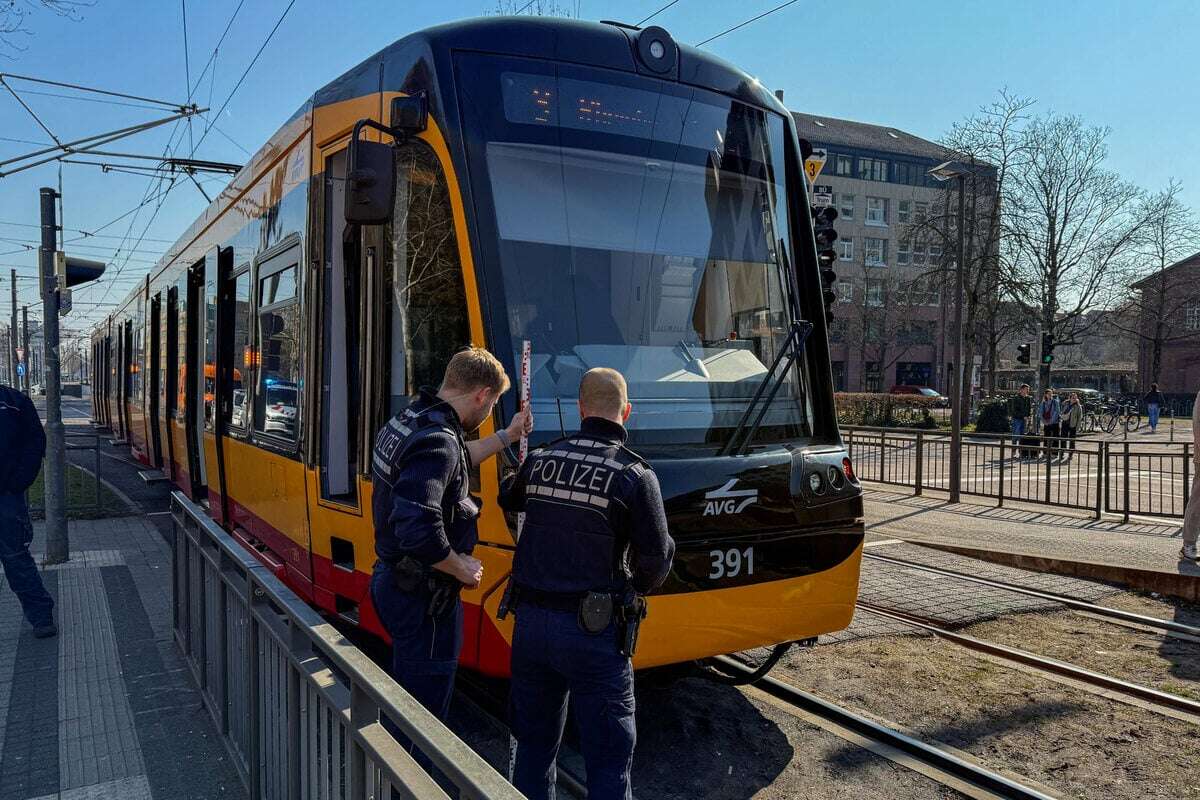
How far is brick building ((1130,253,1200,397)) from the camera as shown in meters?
47.5

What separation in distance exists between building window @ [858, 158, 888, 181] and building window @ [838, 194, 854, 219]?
1.92 meters

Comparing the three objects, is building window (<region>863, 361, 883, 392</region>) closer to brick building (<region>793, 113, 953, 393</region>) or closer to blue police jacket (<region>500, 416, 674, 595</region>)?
brick building (<region>793, 113, 953, 393</region>)

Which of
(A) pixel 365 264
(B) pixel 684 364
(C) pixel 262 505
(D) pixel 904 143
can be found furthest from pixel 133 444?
(D) pixel 904 143

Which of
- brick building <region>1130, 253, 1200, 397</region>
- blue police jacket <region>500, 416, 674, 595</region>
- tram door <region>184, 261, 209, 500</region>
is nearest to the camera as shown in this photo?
blue police jacket <region>500, 416, 674, 595</region>

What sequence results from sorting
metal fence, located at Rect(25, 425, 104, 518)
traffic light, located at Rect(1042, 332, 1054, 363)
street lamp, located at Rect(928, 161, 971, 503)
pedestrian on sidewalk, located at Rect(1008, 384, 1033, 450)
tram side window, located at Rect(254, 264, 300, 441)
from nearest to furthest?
tram side window, located at Rect(254, 264, 300, 441)
metal fence, located at Rect(25, 425, 104, 518)
street lamp, located at Rect(928, 161, 971, 503)
traffic light, located at Rect(1042, 332, 1054, 363)
pedestrian on sidewalk, located at Rect(1008, 384, 1033, 450)

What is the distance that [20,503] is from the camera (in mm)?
5980

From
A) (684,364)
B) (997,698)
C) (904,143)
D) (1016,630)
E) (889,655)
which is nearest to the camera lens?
(684,364)

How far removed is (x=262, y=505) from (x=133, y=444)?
1090 centimetres

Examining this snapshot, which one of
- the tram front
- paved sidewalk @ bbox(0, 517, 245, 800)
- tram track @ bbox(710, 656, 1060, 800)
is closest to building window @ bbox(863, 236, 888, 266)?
tram track @ bbox(710, 656, 1060, 800)

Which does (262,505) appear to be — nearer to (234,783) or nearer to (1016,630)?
(234,783)

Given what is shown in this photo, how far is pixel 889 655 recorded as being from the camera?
5.81 meters

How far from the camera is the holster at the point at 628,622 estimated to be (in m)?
3.09

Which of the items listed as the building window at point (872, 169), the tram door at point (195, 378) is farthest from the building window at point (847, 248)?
the tram door at point (195, 378)

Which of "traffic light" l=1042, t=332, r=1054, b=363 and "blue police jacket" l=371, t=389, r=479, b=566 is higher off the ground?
"traffic light" l=1042, t=332, r=1054, b=363
